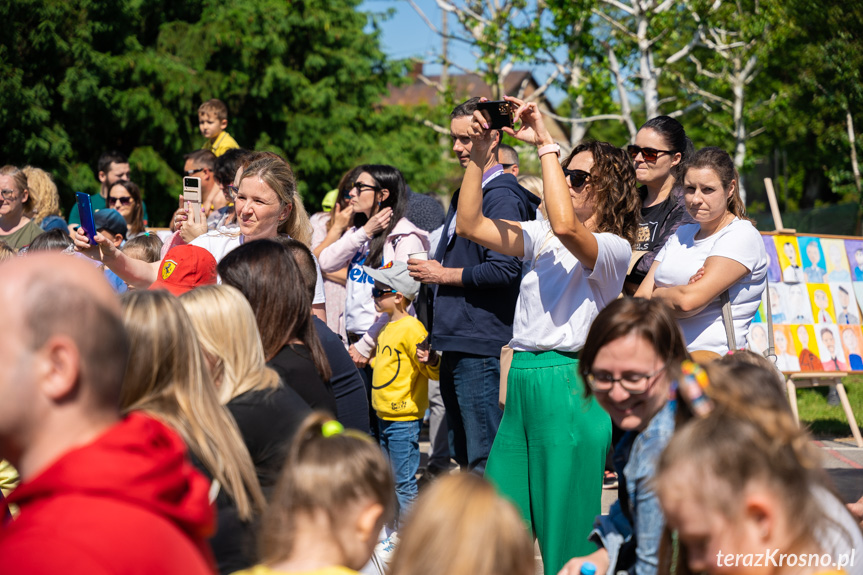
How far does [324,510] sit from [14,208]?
5.66m

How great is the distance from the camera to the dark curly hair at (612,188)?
12.5 ft

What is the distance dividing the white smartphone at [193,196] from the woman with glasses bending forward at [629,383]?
3.37 m

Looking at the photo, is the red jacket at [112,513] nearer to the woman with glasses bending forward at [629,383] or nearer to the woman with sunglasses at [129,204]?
the woman with glasses bending forward at [629,383]

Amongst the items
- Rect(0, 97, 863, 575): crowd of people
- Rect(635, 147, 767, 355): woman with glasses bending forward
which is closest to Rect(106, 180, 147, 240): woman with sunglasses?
Rect(0, 97, 863, 575): crowd of people

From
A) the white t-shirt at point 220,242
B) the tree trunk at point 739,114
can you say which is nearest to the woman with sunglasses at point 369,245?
the white t-shirt at point 220,242

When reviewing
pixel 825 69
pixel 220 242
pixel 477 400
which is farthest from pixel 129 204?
pixel 825 69

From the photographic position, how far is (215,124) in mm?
7715

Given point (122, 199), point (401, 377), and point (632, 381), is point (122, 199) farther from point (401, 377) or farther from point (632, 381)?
point (632, 381)

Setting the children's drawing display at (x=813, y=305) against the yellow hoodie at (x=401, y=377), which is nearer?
the yellow hoodie at (x=401, y=377)

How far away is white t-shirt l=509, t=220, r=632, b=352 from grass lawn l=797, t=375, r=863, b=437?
4697 millimetres

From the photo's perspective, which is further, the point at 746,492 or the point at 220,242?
the point at 220,242

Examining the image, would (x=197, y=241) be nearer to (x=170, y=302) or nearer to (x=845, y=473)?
(x=170, y=302)

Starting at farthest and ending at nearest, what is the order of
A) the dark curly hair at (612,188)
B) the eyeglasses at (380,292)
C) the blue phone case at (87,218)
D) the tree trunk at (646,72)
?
the tree trunk at (646,72), the eyeglasses at (380,292), the blue phone case at (87,218), the dark curly hair at (612,188)

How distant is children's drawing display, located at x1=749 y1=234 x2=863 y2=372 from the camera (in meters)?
7.58
